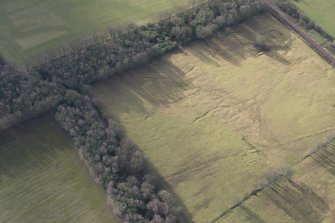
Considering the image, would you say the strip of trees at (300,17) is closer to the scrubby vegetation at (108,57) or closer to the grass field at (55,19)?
the scrubby vegetation at (108,57)

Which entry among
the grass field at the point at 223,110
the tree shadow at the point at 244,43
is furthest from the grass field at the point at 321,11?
the tree shadow at the point at 244,43

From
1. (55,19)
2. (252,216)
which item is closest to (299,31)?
(252,216)

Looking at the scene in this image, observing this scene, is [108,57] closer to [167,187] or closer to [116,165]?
[116,165]

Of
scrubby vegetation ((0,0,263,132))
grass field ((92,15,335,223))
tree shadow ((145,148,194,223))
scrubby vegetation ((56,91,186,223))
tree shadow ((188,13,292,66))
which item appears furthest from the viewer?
tree shadow ((188,13,292,66))

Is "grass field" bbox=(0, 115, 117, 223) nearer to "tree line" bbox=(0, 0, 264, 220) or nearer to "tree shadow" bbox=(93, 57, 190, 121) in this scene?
"tree line" bbox=(0, 0, 264, 220)

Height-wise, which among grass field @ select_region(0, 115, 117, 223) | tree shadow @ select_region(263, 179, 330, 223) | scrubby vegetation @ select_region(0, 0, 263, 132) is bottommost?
tree shadow @ select_region(263, 179, 330, 223)

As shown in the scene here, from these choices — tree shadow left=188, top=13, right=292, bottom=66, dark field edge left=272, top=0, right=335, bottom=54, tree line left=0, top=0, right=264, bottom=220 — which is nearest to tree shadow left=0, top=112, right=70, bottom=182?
tree line left=0, top=0, right=264, bottom=220

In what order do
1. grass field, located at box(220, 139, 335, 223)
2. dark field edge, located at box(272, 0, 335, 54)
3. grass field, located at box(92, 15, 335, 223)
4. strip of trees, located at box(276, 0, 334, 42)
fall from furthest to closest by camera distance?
1. strip of trees, located at box(276, 0, 334, 42)
2. dark field edge, located at box(272, 0, 335, 54)
3. grass field, located at box(92, 15, 335, 223)
4. grass field, located at box(220, 139, 335, 223)
